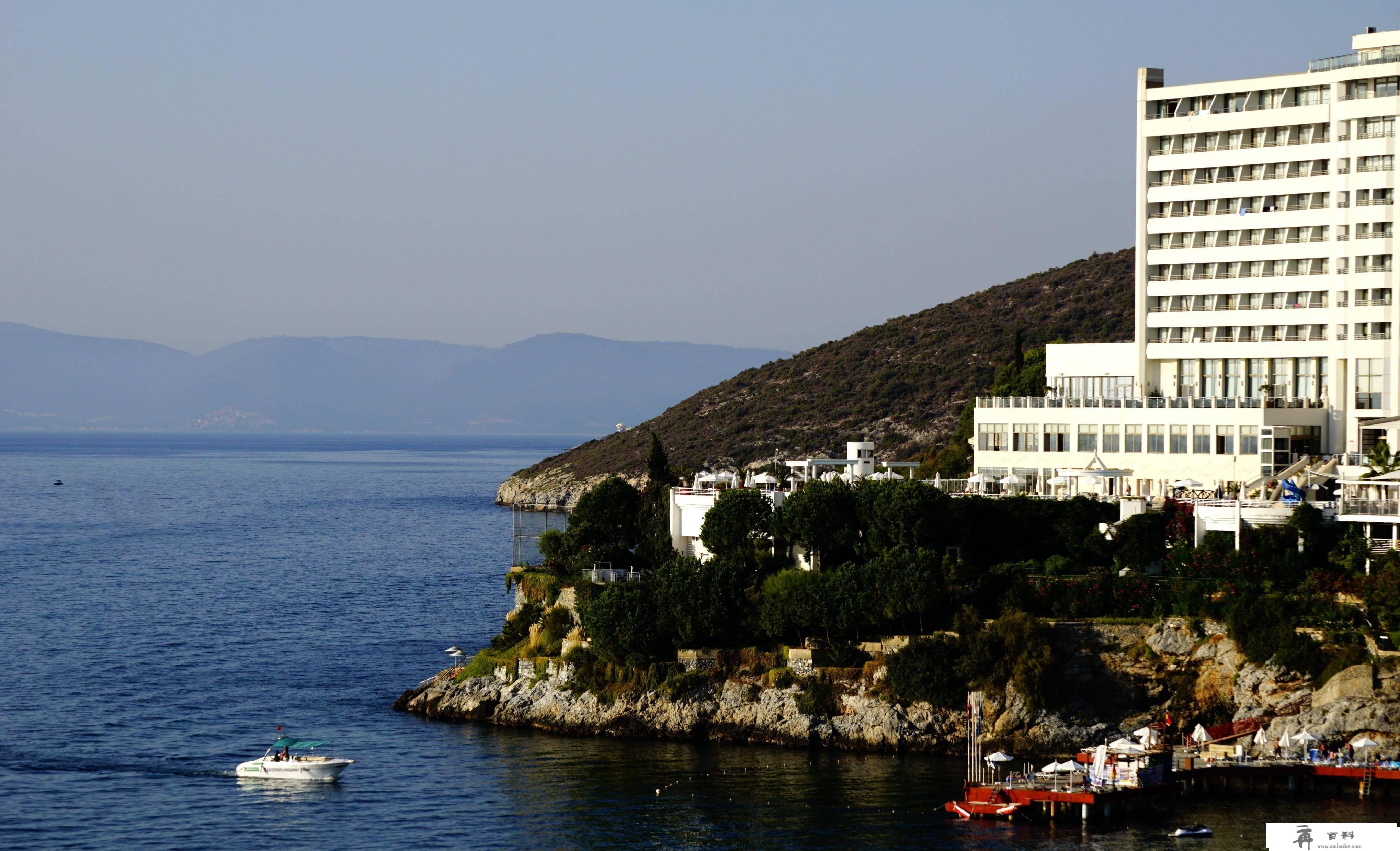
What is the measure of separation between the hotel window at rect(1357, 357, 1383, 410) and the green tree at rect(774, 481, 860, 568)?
27900 millimetres

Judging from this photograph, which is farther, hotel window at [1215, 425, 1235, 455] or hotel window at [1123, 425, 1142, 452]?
hotel window at [1123, 425, 1142, 452]

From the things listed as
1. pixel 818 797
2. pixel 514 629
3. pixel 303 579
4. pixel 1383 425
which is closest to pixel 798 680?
pixel 818 797

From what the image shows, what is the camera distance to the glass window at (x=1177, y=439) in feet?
266

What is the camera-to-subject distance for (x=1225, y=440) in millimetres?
80062

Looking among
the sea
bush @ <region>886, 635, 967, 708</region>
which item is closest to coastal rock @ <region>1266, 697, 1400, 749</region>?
the sea

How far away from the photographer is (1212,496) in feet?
246

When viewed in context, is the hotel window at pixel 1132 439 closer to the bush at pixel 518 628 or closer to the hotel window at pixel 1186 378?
the hotel window at pixel 1186 378

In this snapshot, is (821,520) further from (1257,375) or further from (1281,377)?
(1281,377)

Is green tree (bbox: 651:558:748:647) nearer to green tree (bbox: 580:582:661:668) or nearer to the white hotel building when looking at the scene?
green tree (bbox: 580:582:661:668)

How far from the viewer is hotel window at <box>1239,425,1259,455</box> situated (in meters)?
79.2

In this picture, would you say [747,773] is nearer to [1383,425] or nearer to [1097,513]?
[1097,513]

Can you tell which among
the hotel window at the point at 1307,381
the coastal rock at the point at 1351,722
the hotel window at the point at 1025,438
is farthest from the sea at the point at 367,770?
the hotel window at the point at 1307,381

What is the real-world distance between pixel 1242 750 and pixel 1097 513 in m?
17.9

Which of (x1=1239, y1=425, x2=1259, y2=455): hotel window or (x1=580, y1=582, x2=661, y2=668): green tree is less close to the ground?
(x1=1239, y1=425, x2=1259, y2=455): hotel window
